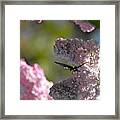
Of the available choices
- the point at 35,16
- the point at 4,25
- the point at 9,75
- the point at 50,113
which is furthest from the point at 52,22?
the point at 50,113

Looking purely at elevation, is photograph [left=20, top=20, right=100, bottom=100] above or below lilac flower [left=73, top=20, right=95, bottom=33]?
below

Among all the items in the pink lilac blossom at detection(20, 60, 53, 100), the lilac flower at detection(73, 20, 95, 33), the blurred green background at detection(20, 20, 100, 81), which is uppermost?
the lilac flower at detection(73, 20, 95, 33)

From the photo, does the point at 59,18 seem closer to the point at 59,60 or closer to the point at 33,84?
the point at 59,60

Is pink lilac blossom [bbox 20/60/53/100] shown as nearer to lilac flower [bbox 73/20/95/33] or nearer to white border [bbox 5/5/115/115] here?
white border [bbox 5/5/115/115]

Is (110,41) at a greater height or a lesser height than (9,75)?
greater

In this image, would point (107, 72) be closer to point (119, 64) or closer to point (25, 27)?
point (119, 64)

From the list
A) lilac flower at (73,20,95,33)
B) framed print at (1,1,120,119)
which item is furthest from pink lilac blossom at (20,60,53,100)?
lilac flower at (73,20,95,33)
